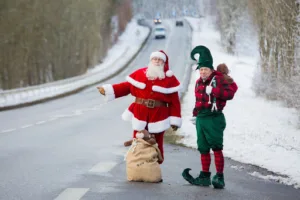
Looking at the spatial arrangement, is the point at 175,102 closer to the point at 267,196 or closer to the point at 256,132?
the point at 267,196

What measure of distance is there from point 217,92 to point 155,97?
0.95 meters

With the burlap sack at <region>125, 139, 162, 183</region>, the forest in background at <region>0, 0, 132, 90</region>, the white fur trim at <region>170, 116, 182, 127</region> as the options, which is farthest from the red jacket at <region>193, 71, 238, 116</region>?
the forest in background at <region>0, 0, 132, 90</region>

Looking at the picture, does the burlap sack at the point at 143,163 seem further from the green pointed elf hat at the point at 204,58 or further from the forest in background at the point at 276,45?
the forest in background at the point at 276,45

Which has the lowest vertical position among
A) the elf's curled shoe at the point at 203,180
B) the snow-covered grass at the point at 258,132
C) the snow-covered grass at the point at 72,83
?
the snow-covered grass at the point at 72,83

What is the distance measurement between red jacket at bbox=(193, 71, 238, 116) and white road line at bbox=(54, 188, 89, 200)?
1690 millimetres

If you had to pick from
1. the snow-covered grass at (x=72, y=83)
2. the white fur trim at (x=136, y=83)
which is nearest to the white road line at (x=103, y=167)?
the white fur trim at (x=136, y=83)

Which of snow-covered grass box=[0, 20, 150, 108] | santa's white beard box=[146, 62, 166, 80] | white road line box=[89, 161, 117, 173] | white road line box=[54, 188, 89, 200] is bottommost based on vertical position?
snow-covered grass box=[0, 20, 150, 108]

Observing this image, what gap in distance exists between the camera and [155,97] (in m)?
8.22

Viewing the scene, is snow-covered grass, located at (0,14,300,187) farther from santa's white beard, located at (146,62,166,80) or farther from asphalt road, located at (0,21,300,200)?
santa's white beard, located at (146,62,166,80)

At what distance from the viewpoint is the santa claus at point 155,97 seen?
27.0 ft

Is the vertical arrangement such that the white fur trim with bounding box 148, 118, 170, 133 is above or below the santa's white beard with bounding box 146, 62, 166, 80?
below

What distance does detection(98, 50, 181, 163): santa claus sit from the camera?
27.0 ft

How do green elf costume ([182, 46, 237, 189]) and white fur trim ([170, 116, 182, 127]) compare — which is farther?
white fur trim ([170, 116, 182, 127])

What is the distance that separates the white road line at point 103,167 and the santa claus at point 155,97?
89 cm
